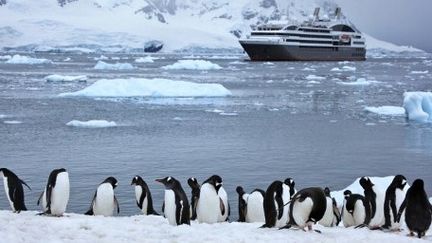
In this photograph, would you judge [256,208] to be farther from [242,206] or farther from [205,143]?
[205,143]

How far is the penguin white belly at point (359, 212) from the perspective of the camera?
25.7ft

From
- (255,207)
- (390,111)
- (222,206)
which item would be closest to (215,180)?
(222,206)

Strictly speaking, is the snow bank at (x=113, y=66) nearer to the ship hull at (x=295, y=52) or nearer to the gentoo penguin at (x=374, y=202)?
the ship hull at (x=295, y=52)

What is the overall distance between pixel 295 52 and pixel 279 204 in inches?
2826

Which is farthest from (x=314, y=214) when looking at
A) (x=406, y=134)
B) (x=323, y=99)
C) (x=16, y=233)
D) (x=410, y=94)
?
(x=323, y=99)

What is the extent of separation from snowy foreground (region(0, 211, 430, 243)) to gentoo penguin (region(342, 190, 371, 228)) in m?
0.58

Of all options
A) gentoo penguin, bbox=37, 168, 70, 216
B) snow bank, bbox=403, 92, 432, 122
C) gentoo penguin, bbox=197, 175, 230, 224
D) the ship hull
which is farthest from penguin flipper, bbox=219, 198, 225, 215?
the ship hull

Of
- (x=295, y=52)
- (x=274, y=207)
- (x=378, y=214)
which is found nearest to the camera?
(x=274, y=207)

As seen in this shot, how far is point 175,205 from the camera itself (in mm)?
7191

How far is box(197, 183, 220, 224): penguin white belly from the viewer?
7578mm

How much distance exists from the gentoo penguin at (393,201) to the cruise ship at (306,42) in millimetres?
68544

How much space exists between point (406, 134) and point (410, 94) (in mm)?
3318

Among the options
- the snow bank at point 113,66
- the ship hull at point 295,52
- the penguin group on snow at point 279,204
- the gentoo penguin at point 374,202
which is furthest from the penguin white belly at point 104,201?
the ship hull at point 295,52

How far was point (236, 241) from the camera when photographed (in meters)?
6.23
